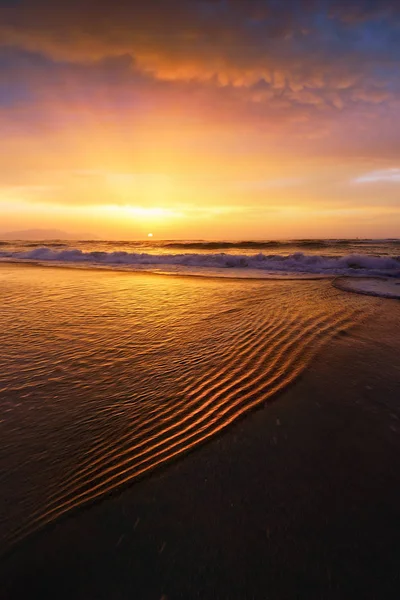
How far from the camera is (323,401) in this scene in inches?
152

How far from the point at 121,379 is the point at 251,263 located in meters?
18.8

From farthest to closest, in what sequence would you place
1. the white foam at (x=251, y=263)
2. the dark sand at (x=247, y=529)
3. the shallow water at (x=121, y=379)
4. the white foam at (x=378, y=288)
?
the white foam at (x=251, y=263) → the white foam at (x=378, y=288) → the shallow water at (x=121, y=379) → the dark sand at (x=247, y=529)

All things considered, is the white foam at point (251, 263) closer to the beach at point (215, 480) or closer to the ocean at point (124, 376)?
the ocean at point (124, 376)

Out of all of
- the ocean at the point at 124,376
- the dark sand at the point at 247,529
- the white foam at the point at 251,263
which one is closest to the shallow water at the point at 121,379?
the ocean at the point at 124,376

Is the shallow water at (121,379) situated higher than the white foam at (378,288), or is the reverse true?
the white foam at (378,288)

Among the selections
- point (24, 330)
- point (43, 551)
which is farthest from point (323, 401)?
point (24, 330)

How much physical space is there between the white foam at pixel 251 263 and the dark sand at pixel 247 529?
1382 cm

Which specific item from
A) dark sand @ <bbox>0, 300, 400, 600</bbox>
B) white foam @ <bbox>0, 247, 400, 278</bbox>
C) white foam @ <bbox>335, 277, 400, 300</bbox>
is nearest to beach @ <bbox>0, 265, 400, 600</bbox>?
dark sand @ <bbox>0, 300, 400, 600</bbox>

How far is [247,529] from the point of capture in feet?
7.12

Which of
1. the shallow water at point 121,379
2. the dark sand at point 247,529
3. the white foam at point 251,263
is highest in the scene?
the white foam at point 251,263

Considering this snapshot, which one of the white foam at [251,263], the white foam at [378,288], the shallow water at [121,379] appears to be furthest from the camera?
the white foam at [251,263]

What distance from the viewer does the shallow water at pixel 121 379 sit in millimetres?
2625

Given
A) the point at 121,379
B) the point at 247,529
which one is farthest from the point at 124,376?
the point at 247,529

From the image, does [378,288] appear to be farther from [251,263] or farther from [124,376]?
[124,376]
